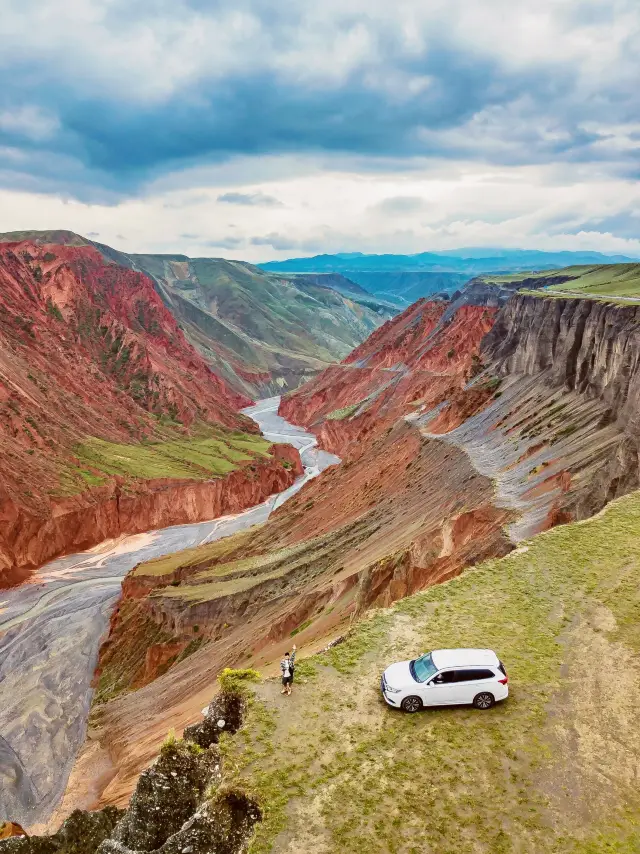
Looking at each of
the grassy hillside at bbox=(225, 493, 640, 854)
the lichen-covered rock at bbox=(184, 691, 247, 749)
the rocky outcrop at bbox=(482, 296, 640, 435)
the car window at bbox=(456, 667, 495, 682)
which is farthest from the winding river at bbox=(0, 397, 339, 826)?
the rocky outcrop at bbox=(482, 296, 640, 435)

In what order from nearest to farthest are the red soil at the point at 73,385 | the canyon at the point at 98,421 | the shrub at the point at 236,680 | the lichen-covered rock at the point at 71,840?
the shrub at the point at 236,680 → the lichen-covered rock at the point at 71,840 → the red soil at the point at 73,385 → the canyon at the point at 98,421

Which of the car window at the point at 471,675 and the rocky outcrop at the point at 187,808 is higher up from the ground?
the car window at the point at 471,675

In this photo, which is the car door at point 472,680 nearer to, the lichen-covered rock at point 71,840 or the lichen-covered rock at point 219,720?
the lichen-covered rock at point 219,720

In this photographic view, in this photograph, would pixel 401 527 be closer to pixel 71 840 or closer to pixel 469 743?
pixel 469 743

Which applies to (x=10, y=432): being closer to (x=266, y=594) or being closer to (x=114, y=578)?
(x=114, y=578)

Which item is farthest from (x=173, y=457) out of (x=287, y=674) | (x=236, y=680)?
(x=287, y=674)

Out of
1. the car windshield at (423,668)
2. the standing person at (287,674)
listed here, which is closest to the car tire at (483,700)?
the car windshield at (423,668)
